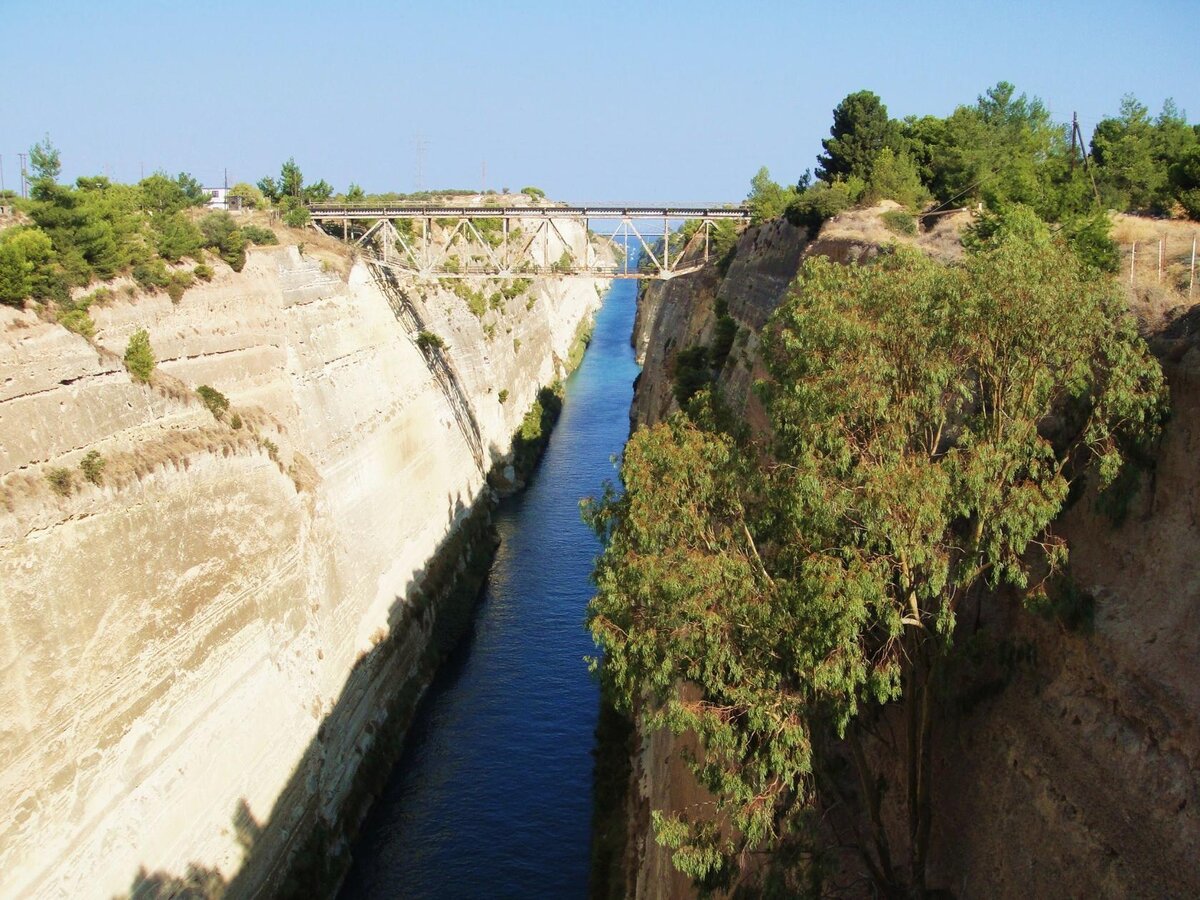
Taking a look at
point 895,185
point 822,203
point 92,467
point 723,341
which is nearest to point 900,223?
point 822,203

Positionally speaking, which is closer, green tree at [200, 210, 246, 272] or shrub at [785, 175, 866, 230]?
green tree at [200, 210, 246, 272]

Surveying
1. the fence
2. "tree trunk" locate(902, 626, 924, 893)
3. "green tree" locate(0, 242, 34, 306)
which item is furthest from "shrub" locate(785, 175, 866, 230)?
"green tree" locate(0, 242, 34, 306)

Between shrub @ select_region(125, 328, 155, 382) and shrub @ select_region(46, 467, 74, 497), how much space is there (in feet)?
9.93

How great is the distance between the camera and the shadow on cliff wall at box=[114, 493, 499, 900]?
16.6m

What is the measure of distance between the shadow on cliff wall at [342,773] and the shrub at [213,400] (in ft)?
19.5

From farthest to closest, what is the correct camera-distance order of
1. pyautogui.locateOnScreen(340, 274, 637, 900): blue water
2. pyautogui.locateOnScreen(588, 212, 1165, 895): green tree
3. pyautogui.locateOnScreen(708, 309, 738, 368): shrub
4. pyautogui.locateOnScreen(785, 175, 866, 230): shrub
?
pyautogui.locateOnScreen(708, 309, 738, 368): shrub → pyautogui.locateOnScreen(785, 175, 866, 230): shrub → pyautogui.locateOnScreen(340, 274, 637, 900): blue water → pyautogui.locateOnScreen(588, 212, 1165, 895): green tree

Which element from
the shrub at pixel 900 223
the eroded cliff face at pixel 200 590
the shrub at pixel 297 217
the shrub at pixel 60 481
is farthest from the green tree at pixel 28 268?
the shrub at pixel 900 223

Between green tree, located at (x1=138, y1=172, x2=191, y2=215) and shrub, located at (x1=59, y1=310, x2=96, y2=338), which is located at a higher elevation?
green tree, located at (x1=138, y1=172, x2=191, y2=215)

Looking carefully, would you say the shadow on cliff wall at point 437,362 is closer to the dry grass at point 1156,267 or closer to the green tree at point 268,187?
the green tree at point 268,187

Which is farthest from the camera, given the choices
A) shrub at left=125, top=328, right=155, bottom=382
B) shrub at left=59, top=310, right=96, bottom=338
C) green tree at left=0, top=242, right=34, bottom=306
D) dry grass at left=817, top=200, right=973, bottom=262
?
dry grass at left=817, top=200, right=973, bottom=262

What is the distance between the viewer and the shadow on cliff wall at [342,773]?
1659 cm

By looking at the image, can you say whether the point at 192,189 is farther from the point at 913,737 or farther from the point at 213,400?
the point at 913,737

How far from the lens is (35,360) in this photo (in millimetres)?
15227

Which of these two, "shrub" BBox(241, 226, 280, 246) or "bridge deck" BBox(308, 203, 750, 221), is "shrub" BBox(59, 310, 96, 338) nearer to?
"shrub" BBox(241, 226, 280, 246)
